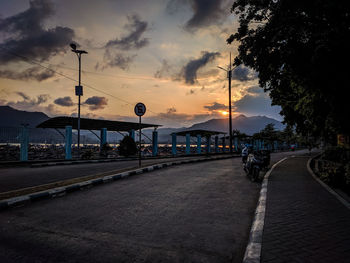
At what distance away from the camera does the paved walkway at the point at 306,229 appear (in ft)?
8.90

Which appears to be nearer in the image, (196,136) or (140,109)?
(140,109)

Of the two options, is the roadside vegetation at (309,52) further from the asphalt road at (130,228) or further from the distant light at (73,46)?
the distant light at (73,46)

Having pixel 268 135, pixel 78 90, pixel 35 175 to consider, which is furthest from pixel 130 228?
pixel 268 135

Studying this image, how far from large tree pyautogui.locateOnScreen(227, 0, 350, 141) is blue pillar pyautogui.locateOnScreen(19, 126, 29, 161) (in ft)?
45.7

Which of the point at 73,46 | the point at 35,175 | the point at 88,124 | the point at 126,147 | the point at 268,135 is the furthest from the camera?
the point at 268,135

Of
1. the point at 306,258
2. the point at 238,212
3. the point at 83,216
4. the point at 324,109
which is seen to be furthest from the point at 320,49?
the point at 83,216

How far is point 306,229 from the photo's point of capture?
3504 mm

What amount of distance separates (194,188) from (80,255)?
459cm

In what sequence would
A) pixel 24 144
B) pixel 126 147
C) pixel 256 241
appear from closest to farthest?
pixel 256 241
pixel 24 144
pixel 126 147

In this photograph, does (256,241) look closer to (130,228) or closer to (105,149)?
(130,228)

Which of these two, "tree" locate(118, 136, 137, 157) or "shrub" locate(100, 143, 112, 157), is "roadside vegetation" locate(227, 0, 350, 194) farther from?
"shrub" locate(100, 143, 112, 157)

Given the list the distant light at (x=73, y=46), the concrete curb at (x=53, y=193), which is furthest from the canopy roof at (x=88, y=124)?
the concrete curb at (x=53, y=193)

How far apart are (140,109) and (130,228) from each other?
9271mm

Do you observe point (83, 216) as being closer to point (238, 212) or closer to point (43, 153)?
point (238, 212)
